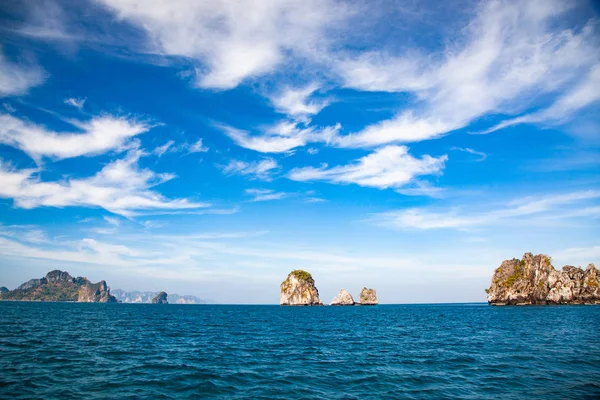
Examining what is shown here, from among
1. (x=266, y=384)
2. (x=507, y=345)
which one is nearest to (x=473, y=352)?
(x=507, y=345)

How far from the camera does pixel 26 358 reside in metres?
28.4

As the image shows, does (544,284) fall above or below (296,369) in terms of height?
above

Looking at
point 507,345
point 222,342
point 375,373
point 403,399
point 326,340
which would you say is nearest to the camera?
point 403,399

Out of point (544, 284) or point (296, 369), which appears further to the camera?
point (544, 284)

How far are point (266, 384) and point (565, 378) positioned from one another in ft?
72.1

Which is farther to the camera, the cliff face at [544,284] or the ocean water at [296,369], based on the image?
the cliff face at [544,284]

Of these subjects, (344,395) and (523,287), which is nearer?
(344,395)

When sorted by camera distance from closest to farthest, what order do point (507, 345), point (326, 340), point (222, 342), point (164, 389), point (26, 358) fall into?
1. point (164, 389)
2. point (26, 358)
3. point (507, 345)
4. point (222, 342)
5. point (326, 340)

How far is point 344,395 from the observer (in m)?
20.3

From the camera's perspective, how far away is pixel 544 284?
16425cm

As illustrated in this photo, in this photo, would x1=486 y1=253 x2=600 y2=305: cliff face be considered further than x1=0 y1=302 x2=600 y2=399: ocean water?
Yes

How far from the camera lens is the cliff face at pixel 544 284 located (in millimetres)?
164000

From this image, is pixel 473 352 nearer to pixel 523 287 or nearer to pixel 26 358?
pixel 26 358

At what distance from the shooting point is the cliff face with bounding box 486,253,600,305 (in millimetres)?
164000
